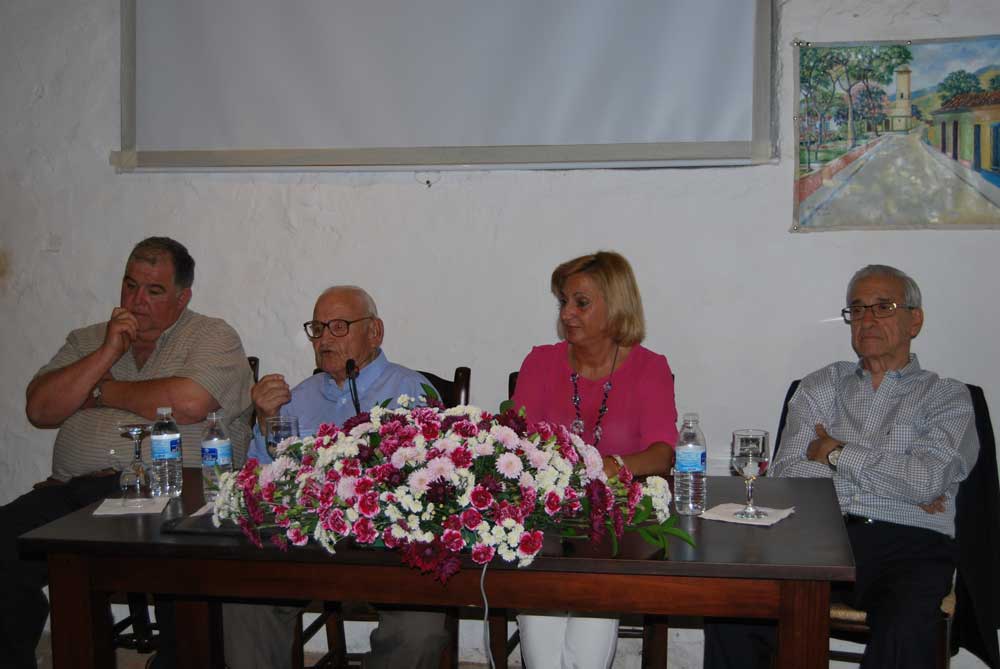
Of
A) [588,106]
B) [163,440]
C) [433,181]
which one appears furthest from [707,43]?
[163,440]

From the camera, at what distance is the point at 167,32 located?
3.72 m

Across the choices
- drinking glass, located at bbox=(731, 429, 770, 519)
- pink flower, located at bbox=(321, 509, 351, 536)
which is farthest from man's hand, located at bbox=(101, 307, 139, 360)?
drinking glass, located at bbox=(731, 429, 770, 519)

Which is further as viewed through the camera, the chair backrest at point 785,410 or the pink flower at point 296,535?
the chair backrest at point 785,410

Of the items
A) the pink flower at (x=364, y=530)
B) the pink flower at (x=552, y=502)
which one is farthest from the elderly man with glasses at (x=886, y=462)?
the pink flower at (x=364, y=530)

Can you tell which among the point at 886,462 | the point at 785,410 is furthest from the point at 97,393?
the point at 886,462

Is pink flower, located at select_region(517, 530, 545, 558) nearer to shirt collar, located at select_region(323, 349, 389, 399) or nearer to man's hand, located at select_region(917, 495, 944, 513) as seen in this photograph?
shirt collar, located at select_region(323, 349, 389, 399)

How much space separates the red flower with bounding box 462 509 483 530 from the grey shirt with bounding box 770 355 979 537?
1374 mm

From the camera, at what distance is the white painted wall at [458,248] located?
326 centimetres

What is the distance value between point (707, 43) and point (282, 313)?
1.88m

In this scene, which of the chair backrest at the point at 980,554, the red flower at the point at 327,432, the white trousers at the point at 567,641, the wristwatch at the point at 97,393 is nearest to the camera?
the red flower at the point at 327,432

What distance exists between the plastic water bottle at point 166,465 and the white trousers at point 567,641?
100 cm

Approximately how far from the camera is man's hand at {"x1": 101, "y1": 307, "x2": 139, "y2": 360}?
3127 mm

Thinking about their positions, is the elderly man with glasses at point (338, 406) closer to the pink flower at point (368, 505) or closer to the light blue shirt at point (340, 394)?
the light blue shirt at point (340, 394)

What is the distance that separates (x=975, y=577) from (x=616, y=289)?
1.35m
